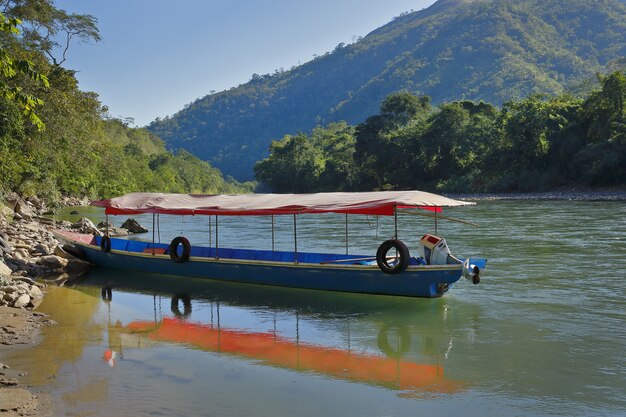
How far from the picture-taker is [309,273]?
1389 cm

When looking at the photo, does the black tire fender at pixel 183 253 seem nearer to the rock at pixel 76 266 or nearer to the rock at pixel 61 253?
the rock at pixel 76 266

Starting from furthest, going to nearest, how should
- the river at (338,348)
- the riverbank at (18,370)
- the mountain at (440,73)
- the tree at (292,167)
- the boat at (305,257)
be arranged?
the mountain at (440,73) < the tree at (292,167) < the boat at (305,257) < the river at (338,348) < the riverbank at (18,370)

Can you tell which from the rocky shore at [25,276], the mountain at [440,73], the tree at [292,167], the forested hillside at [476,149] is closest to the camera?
the rocky shore at [25,276]

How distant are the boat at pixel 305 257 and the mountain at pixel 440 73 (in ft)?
365

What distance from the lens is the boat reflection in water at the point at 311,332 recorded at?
29.5 feet

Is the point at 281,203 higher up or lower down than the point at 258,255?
higher up

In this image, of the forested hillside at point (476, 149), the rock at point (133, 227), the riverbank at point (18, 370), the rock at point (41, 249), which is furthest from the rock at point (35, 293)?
the forested hillside at point (476, 149)

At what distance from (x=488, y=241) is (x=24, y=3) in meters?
26.2

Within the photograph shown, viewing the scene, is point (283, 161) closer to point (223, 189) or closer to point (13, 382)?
point (223, 189)

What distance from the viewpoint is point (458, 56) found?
502 ft

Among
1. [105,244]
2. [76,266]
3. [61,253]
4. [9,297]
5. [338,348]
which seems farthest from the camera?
[61,253]

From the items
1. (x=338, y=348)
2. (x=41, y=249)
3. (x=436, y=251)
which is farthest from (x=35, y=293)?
(x=436, y=251)

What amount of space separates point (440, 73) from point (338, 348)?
146995mm

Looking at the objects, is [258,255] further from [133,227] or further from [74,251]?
[133,227]
